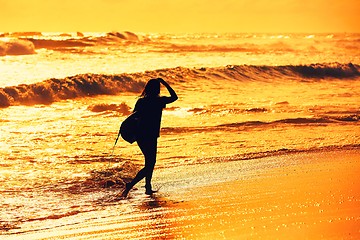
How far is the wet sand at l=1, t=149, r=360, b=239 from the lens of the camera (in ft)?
22.5

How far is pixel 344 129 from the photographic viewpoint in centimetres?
1499

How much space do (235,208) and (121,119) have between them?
10.4 metres

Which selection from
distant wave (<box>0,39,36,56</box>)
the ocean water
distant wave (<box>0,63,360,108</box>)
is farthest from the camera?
distant wave (<box>0,39,36,56</box>)

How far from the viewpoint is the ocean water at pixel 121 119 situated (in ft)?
31.8

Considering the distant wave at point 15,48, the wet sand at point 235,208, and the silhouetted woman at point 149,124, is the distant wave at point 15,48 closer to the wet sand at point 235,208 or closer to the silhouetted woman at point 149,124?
the wet sand at point 235,208

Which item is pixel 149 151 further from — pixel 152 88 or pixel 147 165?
pixel 152 88

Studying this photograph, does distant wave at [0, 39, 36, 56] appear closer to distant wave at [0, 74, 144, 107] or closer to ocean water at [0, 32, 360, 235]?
ocean water at [0, 32, 360, 235]

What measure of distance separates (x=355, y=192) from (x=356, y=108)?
11550 millimetres

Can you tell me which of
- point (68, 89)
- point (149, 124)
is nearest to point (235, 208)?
point (149, 124)

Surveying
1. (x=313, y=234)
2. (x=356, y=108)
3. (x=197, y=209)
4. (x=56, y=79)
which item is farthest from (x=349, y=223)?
(x=56, y=79)

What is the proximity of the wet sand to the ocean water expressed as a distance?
0.39 metres

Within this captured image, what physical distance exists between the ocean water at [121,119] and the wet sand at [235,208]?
0.39 metres

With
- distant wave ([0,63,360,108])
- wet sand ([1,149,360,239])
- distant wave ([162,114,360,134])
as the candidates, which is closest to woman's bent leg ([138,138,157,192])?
wet sand ([1,149,360,239])

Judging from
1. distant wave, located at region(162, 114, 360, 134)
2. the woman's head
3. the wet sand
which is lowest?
distant wave, located at region(162, 114, 360, 134)
